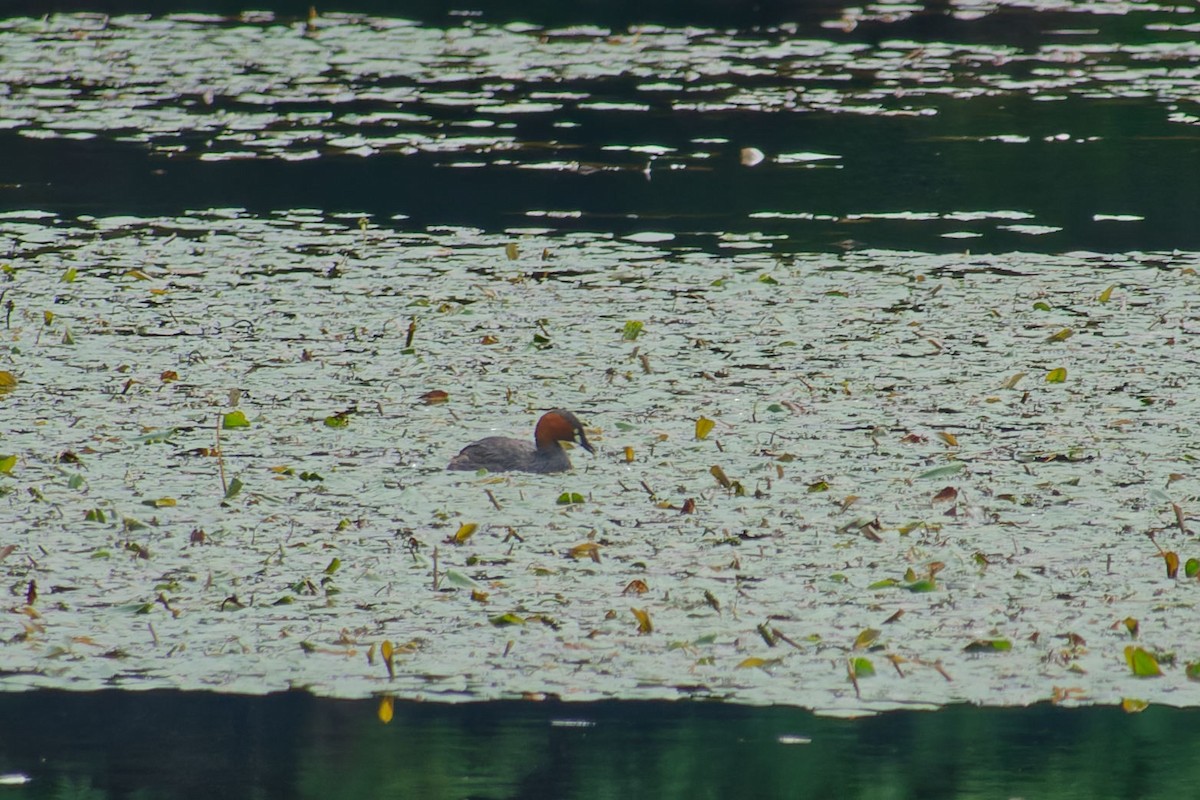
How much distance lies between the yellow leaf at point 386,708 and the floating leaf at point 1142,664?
166cm

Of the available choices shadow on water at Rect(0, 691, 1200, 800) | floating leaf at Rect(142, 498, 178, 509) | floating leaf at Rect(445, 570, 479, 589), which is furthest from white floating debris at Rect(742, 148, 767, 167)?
shadow on water at Rect(0, 691, 1200, 800)

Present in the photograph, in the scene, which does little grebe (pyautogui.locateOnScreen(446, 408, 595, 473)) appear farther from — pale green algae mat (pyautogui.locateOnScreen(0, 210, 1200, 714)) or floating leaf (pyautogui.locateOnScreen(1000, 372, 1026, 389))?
floating leaf (pyautogui.locateOnScreen(1000, 372, 1026, 389))

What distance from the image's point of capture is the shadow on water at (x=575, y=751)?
410cm

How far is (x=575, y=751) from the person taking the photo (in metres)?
4.16

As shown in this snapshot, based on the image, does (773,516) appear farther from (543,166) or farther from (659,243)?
(543,166)

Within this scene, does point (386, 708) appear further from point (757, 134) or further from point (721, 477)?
point (757, 134)

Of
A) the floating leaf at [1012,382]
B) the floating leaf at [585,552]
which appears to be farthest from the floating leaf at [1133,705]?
the floating leaf at [1012,382]

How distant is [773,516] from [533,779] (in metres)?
1.46

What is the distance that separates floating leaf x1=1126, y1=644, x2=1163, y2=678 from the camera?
13.9 ft

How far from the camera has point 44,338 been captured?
743cm

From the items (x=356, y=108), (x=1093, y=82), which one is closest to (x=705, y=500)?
(x=356, y=108)

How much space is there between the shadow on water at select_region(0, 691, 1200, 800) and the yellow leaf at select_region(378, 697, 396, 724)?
0.07 ft

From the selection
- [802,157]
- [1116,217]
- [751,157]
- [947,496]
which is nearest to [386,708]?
[947,496]

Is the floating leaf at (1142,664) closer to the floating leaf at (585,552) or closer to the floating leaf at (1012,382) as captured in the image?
the floating leaf at (585,552)
